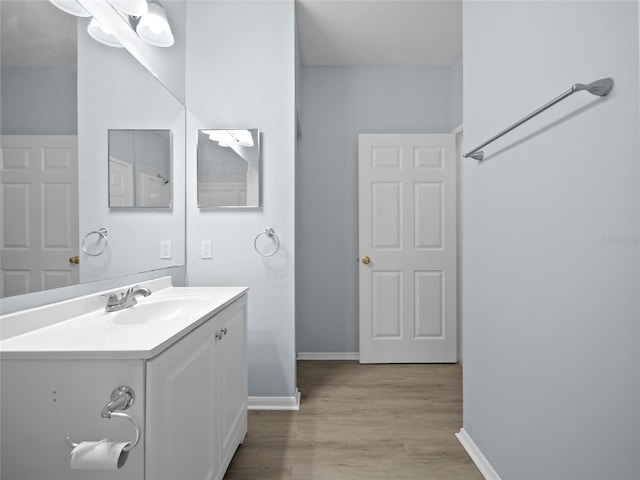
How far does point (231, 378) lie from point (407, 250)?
2009 mm

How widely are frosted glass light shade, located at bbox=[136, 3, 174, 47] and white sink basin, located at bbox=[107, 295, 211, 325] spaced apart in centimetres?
139

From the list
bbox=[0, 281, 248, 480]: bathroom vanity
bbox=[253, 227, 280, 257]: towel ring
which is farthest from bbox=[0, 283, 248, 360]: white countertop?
bbox=[253, 227, 280, 257]: towel ring

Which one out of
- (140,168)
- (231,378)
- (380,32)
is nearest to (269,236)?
(140,168)

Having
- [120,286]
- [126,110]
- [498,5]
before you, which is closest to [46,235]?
[120,286]

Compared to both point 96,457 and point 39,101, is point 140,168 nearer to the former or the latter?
point 39,101

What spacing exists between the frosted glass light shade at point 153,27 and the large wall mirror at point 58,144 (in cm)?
24

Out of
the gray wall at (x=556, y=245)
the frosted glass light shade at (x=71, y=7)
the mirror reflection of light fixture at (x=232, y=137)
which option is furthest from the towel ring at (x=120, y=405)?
the mirror reflection of light fixture at (x=232, y=137)

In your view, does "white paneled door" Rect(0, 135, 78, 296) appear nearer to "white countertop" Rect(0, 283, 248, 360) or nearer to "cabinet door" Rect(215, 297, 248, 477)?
"white countertop" Rect(0, 283, 248, 360)

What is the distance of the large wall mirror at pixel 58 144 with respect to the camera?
104 centimetres

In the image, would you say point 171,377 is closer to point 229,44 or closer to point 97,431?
point 97,431

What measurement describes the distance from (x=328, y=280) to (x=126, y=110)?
2125 mm

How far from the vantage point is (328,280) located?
322 centimetres

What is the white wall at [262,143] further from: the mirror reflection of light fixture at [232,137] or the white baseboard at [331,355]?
the white baseboard at [331,355]

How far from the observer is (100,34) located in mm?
1479
